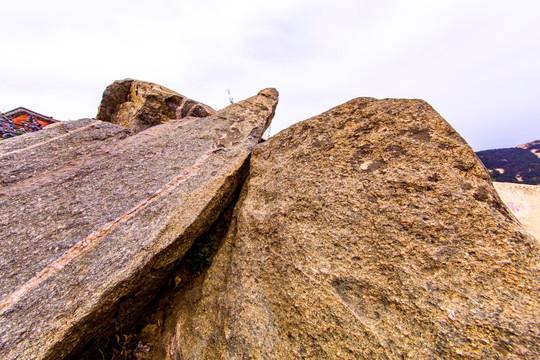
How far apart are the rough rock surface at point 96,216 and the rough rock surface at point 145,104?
2.19 m

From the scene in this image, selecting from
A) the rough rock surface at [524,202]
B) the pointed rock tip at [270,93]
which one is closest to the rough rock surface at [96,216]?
the pointed rock tip at [270,93]

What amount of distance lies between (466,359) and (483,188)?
151 cm

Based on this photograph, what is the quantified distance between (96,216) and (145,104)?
16.0ft

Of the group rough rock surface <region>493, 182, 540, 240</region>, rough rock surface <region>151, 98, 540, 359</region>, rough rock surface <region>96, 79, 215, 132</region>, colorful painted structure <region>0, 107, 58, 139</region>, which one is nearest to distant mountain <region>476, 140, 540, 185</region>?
rough rock surface <region>493, 182, 540, 240</region>

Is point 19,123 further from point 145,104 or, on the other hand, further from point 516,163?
point 516,163

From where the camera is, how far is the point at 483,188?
2.37 meters

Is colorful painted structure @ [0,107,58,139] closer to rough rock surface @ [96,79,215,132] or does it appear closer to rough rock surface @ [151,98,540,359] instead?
rough rock surface @ [96,79,215,132]

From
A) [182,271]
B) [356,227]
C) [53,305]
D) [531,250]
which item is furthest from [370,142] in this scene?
[53,305]

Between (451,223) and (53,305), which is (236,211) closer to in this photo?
(53,305)

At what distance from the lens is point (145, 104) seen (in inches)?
284

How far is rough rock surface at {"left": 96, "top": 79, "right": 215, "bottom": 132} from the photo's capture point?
7258 millimetres

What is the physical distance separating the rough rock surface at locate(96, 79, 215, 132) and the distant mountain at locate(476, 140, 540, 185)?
69.8ft

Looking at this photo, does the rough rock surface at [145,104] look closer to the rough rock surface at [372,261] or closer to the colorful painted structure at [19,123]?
the colorful painted structure at [19,123]

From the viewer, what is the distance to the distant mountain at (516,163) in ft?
70.9
